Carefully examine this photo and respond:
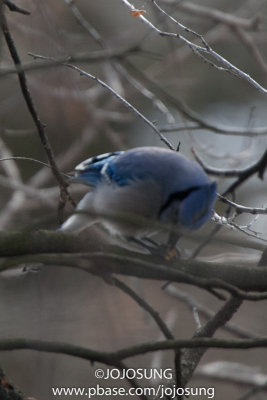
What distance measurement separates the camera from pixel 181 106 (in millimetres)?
2002

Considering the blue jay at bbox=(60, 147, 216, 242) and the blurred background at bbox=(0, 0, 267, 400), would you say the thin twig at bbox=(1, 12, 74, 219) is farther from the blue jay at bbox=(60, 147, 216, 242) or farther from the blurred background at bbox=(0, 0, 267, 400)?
the blurred background at bbox=(0, 0, 267, 400)

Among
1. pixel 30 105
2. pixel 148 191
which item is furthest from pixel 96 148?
pixel 30 105

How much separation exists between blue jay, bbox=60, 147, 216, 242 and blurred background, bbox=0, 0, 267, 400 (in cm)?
27

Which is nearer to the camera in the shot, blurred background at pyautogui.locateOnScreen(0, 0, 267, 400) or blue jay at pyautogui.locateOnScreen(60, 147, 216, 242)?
blue jay at pyautogui.locateOnScreen(60, 147, 216, 242)

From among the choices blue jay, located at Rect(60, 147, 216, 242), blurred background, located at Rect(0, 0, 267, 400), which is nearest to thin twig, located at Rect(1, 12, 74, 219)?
blue jay, located at Rect(60, 147, 216, 242)

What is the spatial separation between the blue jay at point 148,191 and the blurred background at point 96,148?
27 cm

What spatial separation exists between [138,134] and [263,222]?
4.00 meters

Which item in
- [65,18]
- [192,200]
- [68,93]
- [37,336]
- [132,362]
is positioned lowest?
[132,362]

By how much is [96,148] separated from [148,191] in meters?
4.82

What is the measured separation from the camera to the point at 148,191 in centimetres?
277

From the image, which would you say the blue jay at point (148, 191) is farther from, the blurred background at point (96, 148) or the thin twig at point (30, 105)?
the blurred background at point (96, 148)

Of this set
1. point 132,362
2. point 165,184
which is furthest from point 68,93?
point 165,184

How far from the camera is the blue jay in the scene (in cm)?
252

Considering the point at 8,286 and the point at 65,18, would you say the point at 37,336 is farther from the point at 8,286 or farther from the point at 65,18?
the point at 65,18
